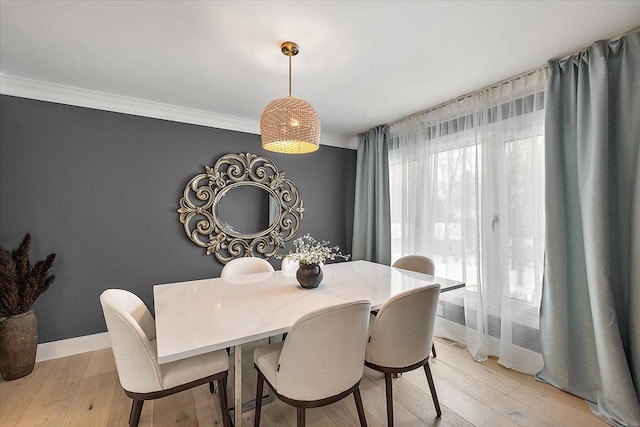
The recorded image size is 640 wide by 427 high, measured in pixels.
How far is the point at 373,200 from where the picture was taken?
3.80m

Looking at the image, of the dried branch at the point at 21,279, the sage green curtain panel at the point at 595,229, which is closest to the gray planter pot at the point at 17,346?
the dried branch at the point at 21,279

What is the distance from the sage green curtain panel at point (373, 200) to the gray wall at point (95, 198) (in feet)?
6.05

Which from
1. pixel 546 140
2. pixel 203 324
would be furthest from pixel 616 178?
pixel 203 324

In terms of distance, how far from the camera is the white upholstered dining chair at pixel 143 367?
Answer: 50.0 inches

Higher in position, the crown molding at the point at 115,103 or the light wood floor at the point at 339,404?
the crown molding at the point at 115,103

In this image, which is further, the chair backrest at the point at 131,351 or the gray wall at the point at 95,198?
the gray wall at the point at 95,198

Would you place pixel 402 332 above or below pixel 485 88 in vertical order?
below

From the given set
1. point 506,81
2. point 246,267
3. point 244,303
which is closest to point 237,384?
point 244,303

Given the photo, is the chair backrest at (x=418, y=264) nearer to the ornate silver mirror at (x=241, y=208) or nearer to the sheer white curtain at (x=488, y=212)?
the sheer white curtain at (x=488, y=212)

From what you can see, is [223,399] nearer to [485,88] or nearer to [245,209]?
[245,209]

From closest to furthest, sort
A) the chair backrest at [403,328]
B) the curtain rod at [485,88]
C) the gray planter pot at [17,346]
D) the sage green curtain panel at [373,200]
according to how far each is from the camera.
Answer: the chair backrest at [403,328] < the gray planter pot at [17,346] < the curtain rod at [485,88] < the sage green curtain panel at [373,200]

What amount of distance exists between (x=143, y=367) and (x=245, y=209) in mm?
2228

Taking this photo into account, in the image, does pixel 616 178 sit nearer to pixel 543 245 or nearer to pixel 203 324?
pixel 543 245

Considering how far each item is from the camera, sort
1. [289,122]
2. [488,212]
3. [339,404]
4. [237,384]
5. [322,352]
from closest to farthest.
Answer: [322,352]
[237,384]
[289,122]
[339,404]
[488,212]
